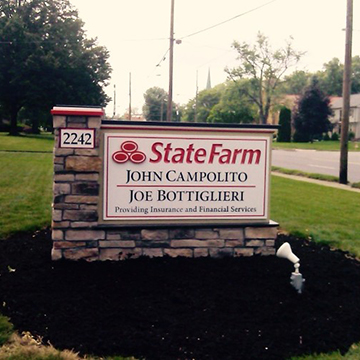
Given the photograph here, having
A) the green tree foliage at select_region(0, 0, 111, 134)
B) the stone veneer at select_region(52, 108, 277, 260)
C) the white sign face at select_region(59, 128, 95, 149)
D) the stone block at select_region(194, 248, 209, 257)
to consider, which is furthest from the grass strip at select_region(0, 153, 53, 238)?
the green tree foliage at select_region(0, 0, 111, 134)

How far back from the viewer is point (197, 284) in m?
5.23

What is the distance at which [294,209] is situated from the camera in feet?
33.1

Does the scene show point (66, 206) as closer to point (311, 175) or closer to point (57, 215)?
point (57, 215)

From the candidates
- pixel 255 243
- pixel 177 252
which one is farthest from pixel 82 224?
pixel 255 243

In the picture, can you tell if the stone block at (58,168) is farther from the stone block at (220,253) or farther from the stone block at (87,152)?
the stone block at (220,253)

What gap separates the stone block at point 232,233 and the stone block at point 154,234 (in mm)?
657

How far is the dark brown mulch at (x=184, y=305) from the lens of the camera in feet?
13.0

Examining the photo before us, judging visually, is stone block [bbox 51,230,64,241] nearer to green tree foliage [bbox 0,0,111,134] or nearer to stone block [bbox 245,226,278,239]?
stone block [bbox 245,226,278,239]

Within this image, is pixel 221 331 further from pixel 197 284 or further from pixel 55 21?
pixel 55 21

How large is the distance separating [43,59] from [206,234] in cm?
4235

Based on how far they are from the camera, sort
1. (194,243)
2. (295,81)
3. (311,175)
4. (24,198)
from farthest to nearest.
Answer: (295,81)
(311,175)
(24,198)
(194,243)

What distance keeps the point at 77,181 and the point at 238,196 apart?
190 centimetres

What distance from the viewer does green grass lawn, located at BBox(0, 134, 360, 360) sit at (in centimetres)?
764

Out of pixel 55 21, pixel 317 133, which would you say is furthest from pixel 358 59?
pixel 55 21
